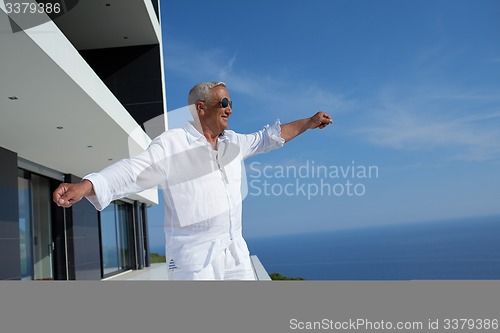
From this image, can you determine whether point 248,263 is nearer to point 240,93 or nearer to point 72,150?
point 72,150

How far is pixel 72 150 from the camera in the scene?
314 inches

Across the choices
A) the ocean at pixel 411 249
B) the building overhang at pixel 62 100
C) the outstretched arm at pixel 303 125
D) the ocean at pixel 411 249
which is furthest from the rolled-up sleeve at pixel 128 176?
the ocean at pixel 411 249

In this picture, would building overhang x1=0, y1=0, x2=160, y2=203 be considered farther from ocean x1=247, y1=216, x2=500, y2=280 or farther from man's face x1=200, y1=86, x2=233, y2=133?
ocean x1=247, y1=216, x2=500, y2=280

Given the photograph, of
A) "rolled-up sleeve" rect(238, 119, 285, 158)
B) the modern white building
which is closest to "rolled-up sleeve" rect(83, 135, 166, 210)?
"rolled-up sleeve" rect(238, 119, 285, 158)

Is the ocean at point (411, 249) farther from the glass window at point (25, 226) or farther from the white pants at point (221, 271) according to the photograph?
the white pants at point (221, 271)

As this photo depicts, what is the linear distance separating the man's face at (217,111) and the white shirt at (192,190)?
0.06m

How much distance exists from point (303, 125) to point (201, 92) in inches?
17.8

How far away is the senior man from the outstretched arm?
0.87 ft

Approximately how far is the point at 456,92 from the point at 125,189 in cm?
8183

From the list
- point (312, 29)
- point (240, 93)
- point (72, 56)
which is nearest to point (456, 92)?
point (312, 29)

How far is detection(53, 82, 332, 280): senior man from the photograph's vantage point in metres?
1.58

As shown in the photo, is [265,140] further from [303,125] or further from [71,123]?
[71,123]

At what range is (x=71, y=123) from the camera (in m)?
6.36

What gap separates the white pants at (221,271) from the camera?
1.58 metres
